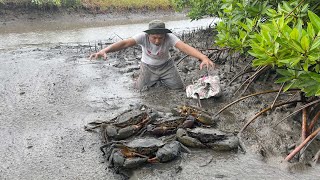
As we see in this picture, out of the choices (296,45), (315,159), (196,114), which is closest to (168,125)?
(196,114)

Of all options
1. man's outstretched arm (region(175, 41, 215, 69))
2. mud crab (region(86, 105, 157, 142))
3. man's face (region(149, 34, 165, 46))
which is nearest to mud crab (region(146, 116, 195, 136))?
mud crab (region(86, 105, 157, 142))

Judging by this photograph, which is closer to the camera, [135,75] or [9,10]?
[135,75]

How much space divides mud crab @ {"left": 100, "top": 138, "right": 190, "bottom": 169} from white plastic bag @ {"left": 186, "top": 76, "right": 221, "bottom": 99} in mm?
1908

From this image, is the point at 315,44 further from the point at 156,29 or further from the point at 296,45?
the point at 156,29

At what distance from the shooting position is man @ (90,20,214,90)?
18.1 feet

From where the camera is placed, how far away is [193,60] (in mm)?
8008

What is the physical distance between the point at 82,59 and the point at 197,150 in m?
6.08

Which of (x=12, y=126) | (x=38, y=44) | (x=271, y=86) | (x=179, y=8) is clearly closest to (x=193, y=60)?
(x=271, y=86)

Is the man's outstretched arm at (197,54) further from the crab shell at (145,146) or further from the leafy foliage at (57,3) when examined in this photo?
the leafy foliage at (57,3)

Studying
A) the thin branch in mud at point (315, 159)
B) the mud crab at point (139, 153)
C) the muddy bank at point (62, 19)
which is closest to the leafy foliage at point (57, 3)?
the muddy bank at point (62, 19)

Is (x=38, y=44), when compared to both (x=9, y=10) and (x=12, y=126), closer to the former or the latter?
(x=9, y=10)

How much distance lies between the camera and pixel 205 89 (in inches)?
221

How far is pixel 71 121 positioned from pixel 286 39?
3.21 meters

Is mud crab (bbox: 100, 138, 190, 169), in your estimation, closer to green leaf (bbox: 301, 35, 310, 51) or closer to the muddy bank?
green leaf (bbox: 301, 35, 310, 51)
